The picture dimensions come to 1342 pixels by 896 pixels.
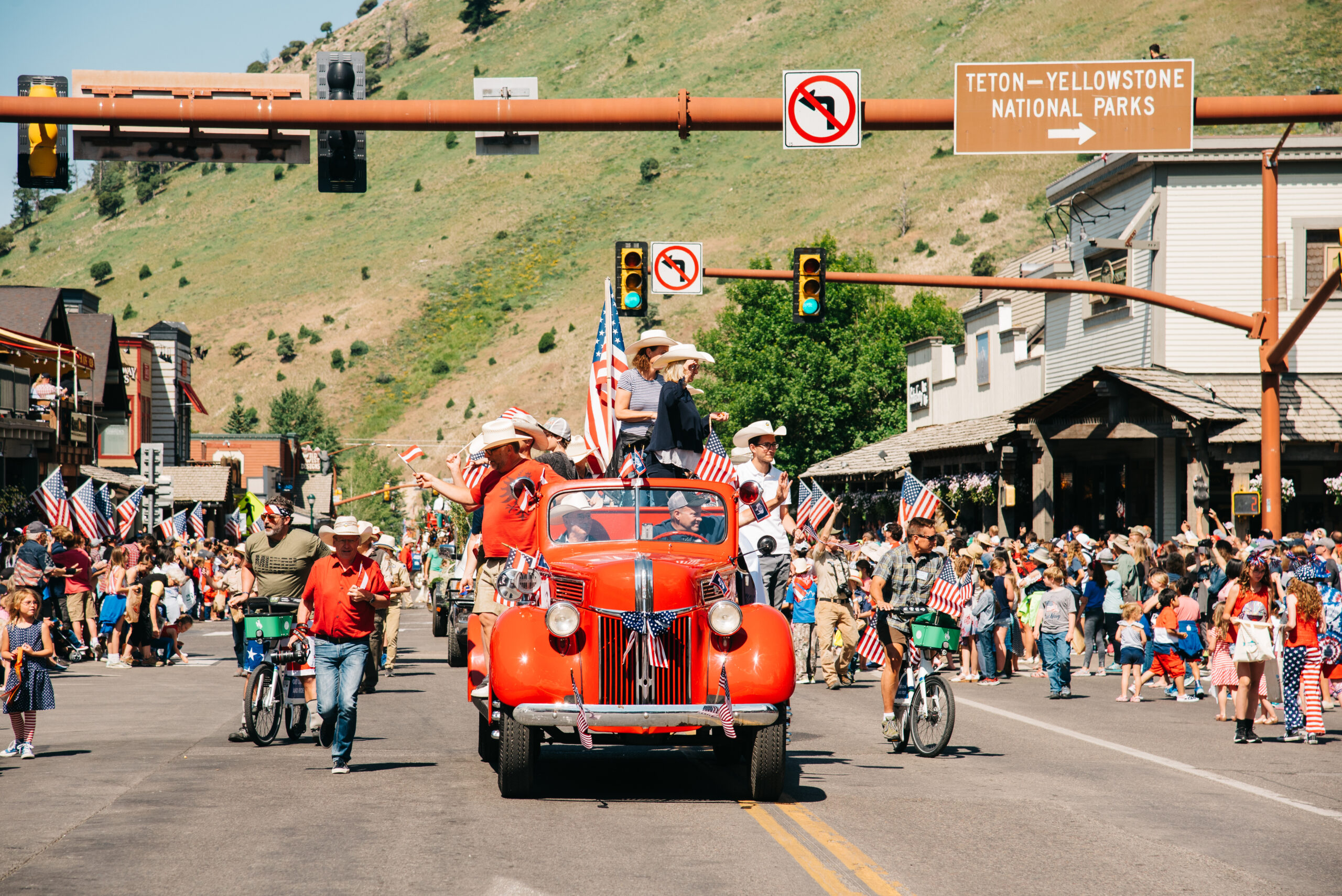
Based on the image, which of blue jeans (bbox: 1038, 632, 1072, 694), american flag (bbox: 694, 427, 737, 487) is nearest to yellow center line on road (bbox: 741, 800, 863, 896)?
american flag (bbox: 694, 427, 737, 487)

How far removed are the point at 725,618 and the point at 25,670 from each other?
20.9 feet

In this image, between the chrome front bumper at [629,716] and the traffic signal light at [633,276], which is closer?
the chrome front bumper at [629,716]

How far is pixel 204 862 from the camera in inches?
300

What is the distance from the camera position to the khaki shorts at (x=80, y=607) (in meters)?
24.5

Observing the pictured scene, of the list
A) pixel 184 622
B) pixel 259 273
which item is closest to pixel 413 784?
pixel 184 622

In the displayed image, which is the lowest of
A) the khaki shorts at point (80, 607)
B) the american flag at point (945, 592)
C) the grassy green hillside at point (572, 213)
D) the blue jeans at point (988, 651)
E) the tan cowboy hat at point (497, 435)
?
the blue jeans at point (988, 651)

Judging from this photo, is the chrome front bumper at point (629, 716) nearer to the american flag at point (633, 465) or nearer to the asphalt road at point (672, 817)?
the asphalt road at point (672, 817)

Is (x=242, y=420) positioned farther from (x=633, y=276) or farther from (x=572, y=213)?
(x=633, y=276)

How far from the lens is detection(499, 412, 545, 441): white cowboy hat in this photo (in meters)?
12.1

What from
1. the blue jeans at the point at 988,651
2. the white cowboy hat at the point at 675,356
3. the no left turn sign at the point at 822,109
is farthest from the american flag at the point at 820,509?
the no left turn sign at the point at 822,109

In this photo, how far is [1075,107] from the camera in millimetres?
11992

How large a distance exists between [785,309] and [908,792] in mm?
56382

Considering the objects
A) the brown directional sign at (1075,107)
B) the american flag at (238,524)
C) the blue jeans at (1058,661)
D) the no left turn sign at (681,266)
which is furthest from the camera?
the american flag at (238,524)

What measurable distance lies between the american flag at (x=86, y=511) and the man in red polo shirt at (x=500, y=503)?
20526 mm
